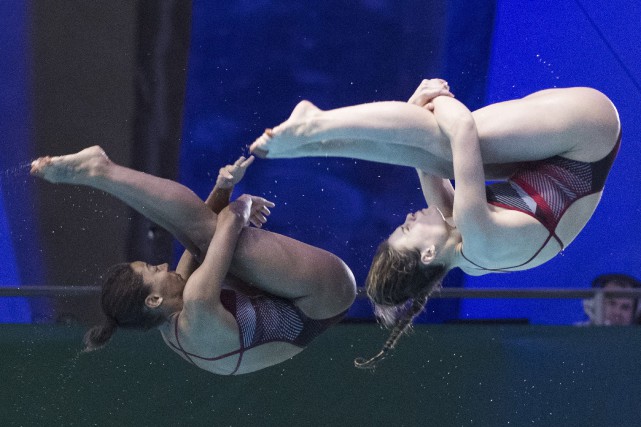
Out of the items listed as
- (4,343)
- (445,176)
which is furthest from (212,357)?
(4,343)

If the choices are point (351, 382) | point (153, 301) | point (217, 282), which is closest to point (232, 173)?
point (217, 282)

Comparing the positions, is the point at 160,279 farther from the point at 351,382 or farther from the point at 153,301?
the point at 351,382

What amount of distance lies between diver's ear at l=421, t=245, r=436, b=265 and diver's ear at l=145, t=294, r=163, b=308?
845 millimetres

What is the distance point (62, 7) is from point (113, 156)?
2.72 feet

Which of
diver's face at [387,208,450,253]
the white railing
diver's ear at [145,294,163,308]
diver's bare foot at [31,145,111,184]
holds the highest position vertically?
diver's bare foot at [31,145,111,184]

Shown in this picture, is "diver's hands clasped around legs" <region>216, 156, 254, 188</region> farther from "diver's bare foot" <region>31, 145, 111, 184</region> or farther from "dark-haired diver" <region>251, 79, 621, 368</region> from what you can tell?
"diver's bare foot" <region>31, 145, 111, 184</region>

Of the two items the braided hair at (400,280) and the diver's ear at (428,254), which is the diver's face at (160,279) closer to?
the braided hair at (400,280)

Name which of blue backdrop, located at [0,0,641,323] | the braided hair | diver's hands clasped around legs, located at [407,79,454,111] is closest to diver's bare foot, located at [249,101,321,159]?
diver's hands clasped around legs, located at [407,79,454,111]

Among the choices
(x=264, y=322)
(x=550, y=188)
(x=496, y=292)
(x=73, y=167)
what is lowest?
(x=496, y=292)

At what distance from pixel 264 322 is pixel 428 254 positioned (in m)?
0.61

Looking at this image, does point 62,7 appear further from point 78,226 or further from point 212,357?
point 212,357

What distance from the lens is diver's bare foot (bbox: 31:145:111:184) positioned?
9.61ft

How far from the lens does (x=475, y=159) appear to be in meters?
2.67

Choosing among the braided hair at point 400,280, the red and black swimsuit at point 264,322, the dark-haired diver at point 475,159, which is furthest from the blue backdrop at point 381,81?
the dark-haired diver at point 475,159
